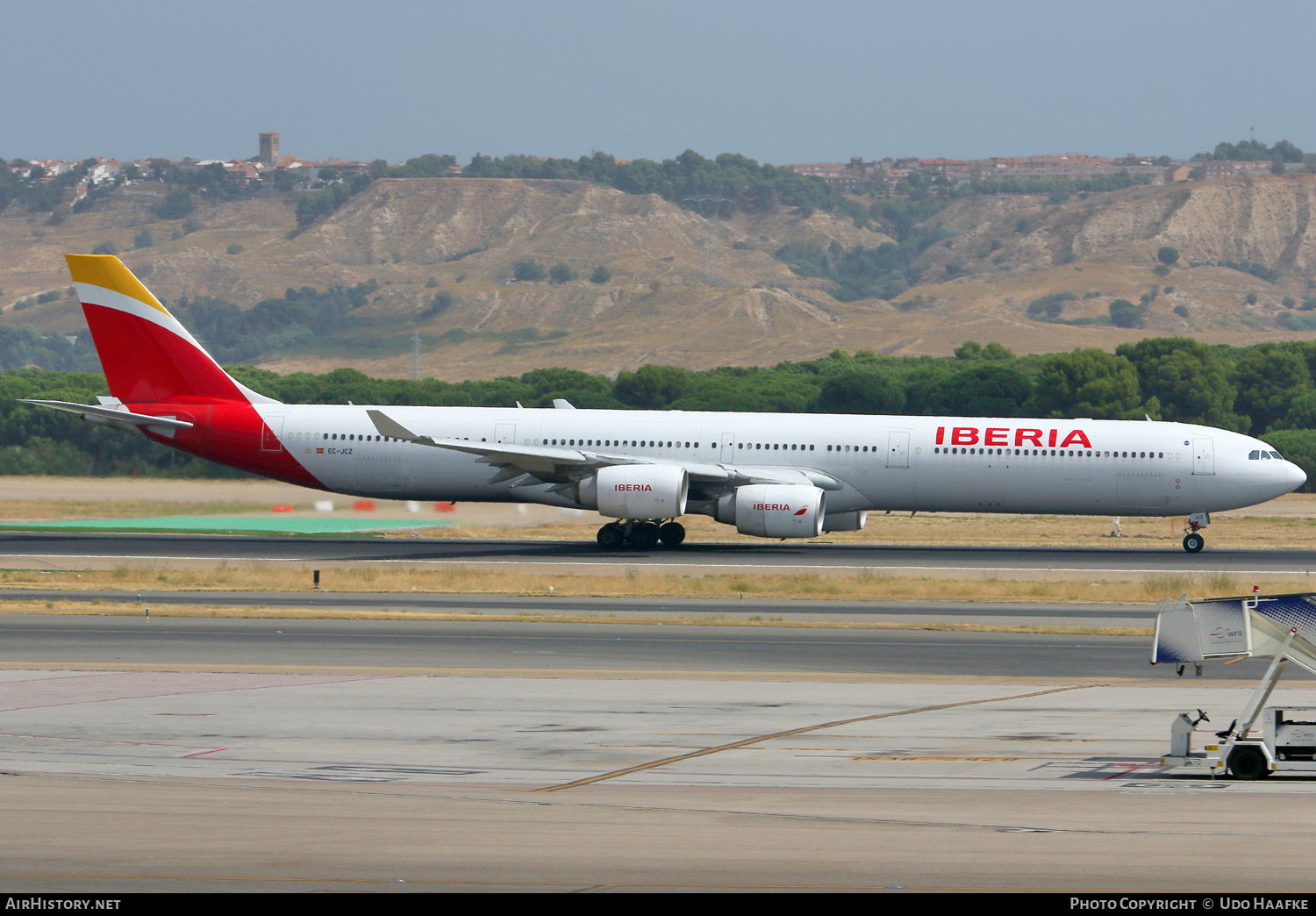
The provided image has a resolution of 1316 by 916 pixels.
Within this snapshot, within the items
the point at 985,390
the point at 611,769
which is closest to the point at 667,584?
the point at 611,769

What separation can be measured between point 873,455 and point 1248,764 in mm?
28656

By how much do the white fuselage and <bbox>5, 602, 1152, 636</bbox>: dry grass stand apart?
14.2 m

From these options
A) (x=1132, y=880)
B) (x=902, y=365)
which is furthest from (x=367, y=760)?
(x=902, y=365)

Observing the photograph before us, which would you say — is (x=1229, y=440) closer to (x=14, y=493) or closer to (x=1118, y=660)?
(x=1118, y=660)

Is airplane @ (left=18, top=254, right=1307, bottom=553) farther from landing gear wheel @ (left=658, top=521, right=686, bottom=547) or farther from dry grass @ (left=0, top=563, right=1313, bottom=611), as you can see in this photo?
dry grass @ (left=0, top=563, right=1313, bottom=611)

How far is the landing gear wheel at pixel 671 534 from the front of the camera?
45.3 m

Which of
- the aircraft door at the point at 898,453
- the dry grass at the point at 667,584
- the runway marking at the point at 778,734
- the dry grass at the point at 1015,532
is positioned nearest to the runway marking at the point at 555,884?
the runway marking at the point at 778,734

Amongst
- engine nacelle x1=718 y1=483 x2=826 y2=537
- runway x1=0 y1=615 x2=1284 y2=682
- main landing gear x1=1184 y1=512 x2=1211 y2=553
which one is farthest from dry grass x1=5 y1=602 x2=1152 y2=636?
main landing gear x1=1184 y1=512 x2=1211 y2=553

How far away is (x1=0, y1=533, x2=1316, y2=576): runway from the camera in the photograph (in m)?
40.5

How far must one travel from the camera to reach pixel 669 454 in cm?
4497

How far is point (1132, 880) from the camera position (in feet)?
36.6

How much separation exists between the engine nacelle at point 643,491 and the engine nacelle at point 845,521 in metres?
5.20

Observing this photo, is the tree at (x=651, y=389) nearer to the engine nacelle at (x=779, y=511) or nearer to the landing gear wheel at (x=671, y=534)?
the landing gear wheel at (x=671, y=534)

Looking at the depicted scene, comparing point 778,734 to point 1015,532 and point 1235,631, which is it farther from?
point 1015,532
